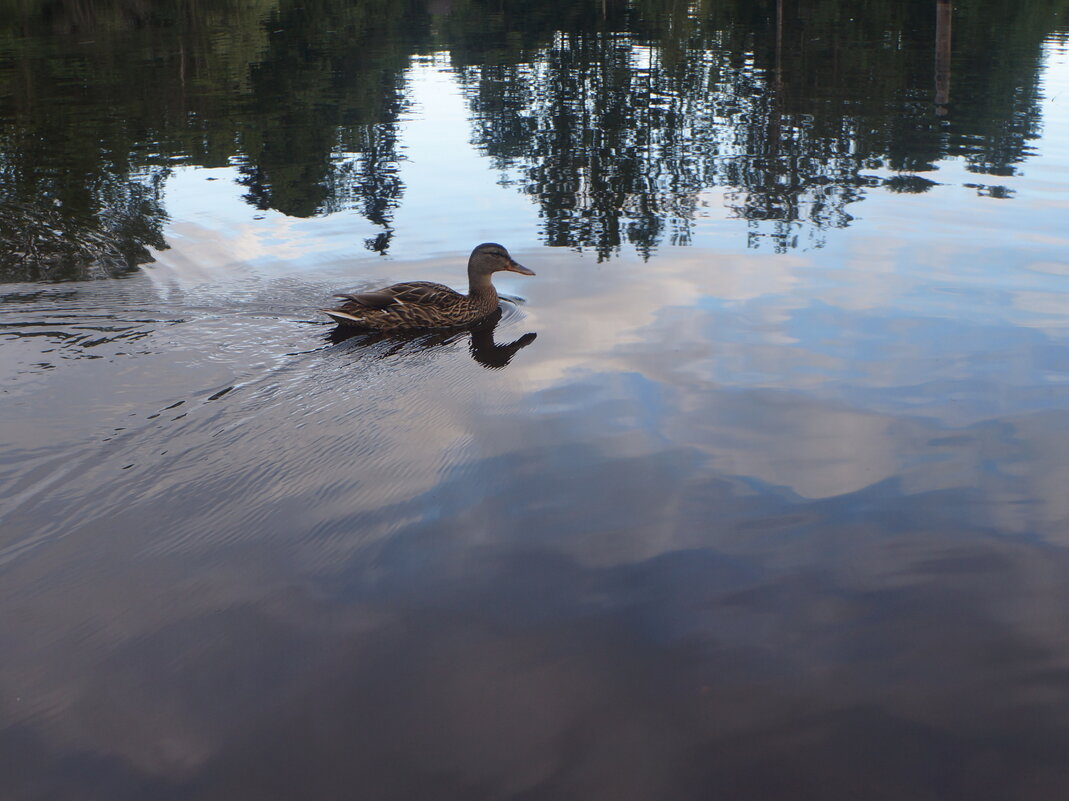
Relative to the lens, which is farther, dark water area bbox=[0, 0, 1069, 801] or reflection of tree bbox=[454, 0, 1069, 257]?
reflection of tree bbox=[454, 0, 1069, 257]

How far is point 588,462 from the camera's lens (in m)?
6.07

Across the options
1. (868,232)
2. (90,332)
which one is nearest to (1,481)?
(90,332)

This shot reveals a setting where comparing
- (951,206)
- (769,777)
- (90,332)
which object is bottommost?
(769,777)

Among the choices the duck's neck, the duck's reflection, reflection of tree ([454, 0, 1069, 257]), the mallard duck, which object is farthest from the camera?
reflection of tree ([454, 0, 1069, 257])

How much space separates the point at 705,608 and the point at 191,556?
8.83 ft

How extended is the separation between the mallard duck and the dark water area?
194 mm

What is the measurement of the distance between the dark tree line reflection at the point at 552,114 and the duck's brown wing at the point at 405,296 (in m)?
3.21

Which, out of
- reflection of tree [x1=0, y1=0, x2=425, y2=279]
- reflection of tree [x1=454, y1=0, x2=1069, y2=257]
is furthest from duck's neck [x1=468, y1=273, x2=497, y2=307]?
reflection of tree [x1=0, y1=0, x2=425, y2=279]

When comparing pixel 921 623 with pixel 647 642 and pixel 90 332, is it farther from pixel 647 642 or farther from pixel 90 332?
pixel 90 332

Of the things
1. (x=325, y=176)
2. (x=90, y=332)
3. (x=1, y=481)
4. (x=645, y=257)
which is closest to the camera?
(x=1, y=481)

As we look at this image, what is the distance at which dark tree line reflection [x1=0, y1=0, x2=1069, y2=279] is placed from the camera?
13.5m

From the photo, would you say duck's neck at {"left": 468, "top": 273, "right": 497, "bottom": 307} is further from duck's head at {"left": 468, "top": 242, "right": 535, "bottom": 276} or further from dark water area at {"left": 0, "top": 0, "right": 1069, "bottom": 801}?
dark water area at {"left": 0, "top": 0, "right": 1069, "bottom": 801}

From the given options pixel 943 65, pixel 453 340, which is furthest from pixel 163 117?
pixel 943 65

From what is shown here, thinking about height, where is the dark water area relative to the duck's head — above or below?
below
